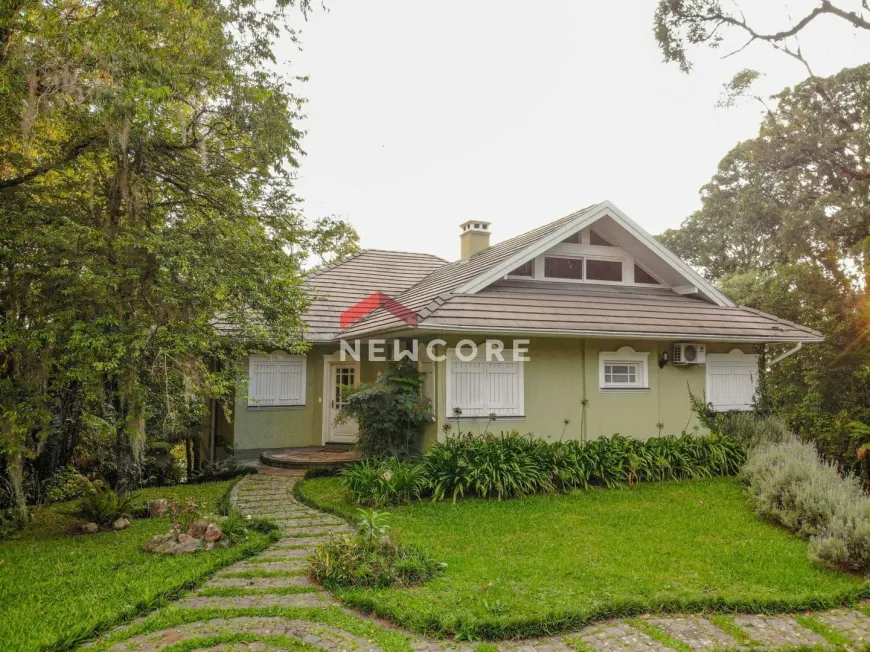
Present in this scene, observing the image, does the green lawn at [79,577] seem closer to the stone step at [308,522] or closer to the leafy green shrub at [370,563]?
the stone step at [308,522]

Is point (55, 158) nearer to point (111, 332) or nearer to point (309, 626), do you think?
point (111, 332)

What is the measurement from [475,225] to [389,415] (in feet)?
23.3

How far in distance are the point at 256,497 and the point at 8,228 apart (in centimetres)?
508

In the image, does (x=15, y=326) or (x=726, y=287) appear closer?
(x=15, y=326)

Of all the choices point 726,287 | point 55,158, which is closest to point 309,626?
→ point 55,158

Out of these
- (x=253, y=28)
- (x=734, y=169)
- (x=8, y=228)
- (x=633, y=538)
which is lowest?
(x=633, y=538)

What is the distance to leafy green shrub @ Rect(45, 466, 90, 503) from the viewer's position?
28.1 feet

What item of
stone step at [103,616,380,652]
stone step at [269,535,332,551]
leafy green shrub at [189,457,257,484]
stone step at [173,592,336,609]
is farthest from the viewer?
leafy green shrub at [189,457,257,484]

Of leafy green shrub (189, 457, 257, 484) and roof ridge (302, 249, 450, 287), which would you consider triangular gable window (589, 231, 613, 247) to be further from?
leafy green shrub (189, 457, 257, 484)

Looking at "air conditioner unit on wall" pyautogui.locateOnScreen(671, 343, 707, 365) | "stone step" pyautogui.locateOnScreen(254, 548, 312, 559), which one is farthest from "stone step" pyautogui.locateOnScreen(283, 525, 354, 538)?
"air conditioner unit on wall" pyautogui.locateOnScreen(671, 343, 707, 365)

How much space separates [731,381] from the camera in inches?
488

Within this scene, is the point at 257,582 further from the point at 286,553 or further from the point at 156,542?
the point at 156,542

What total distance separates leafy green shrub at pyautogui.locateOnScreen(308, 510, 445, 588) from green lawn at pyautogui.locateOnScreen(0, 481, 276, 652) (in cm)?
123

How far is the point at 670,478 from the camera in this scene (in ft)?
33.9
